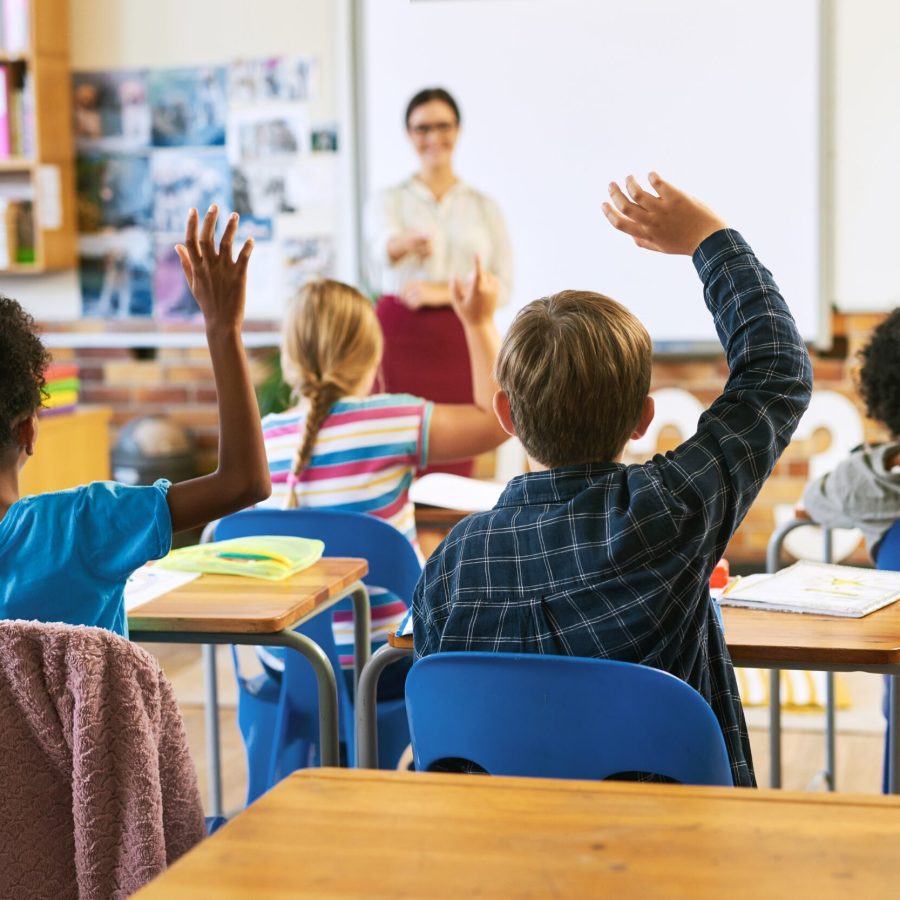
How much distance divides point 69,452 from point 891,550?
127 inches

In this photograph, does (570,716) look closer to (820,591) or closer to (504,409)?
(504,409)

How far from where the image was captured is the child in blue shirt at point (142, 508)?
1.36 m

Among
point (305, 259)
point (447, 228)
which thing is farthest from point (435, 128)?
point (305, 259)

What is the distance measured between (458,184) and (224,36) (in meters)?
1.06

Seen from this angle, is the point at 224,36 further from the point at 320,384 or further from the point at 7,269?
the point at 320,384

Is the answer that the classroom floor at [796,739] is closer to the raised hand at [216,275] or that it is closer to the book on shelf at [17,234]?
the raised hand at [216,275]

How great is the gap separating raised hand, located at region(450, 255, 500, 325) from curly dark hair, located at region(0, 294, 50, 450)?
82cm

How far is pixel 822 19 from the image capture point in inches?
169

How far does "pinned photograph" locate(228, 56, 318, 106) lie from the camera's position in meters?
4.79

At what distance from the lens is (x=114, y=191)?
5016 mm

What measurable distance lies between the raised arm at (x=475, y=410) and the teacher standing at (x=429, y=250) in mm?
2104

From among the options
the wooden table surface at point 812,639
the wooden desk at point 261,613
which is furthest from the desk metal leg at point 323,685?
the wooden table surface at point 812,639

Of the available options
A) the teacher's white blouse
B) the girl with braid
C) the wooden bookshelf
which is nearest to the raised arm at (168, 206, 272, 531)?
the girl with braid

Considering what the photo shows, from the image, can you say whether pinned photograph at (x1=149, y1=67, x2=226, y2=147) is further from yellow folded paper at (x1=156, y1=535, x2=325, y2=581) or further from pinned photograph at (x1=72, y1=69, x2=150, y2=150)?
yellow folded paper at (x1=156, y1=535, x2=325, y2=581)
